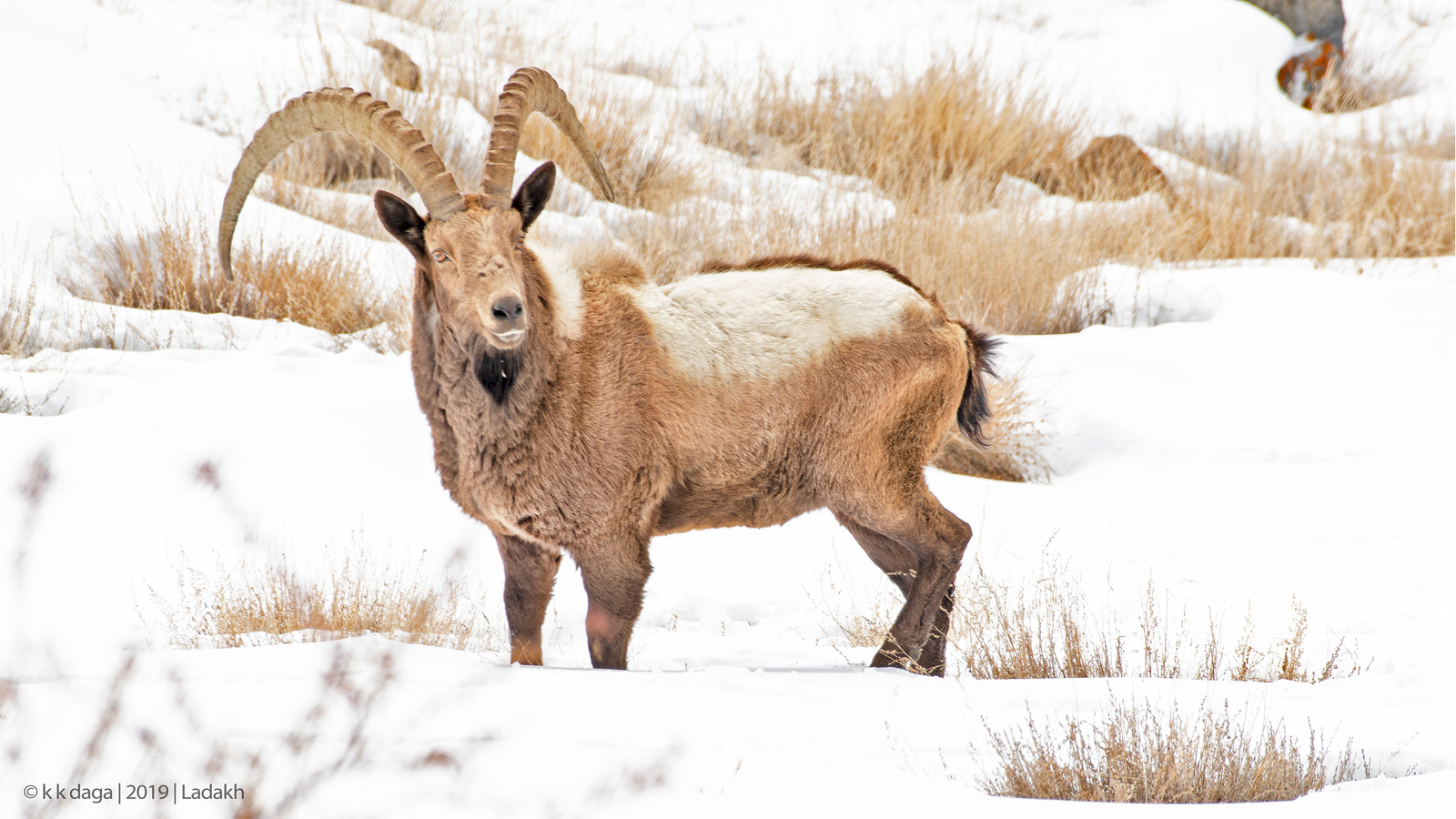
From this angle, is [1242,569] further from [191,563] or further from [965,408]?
[191,563]

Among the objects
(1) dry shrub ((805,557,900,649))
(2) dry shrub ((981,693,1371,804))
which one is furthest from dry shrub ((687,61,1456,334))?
(2) dry shrub ((981,693,1371,804))

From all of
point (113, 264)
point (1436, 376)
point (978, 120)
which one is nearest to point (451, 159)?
point (113, 264)

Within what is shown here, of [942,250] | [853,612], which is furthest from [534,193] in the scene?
[942,250]

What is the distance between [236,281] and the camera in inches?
343

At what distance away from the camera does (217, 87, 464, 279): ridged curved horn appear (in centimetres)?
388

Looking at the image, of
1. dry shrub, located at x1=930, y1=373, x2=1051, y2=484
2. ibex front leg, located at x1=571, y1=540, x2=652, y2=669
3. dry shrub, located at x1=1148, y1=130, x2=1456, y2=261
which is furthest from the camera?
Answer: dry shrub, located at x1=1148, y1=130, x2=1456, y2=261

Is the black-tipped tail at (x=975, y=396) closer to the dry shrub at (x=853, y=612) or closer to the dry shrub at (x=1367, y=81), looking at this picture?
the dry shrub at (x=853, y=612)

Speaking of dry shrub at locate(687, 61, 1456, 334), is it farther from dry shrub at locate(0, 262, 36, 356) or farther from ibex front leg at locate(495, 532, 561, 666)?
ibex front leg at locate(495, 532, 561, 666)

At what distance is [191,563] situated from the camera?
5.41 m

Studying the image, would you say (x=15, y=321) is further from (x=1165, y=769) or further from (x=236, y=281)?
(x=1165, y=769)

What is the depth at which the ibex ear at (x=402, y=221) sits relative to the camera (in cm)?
388

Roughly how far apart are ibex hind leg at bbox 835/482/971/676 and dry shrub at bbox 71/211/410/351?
17.3 ft

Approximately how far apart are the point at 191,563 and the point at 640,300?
2.85m

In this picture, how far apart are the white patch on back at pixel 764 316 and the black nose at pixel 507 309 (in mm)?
761
